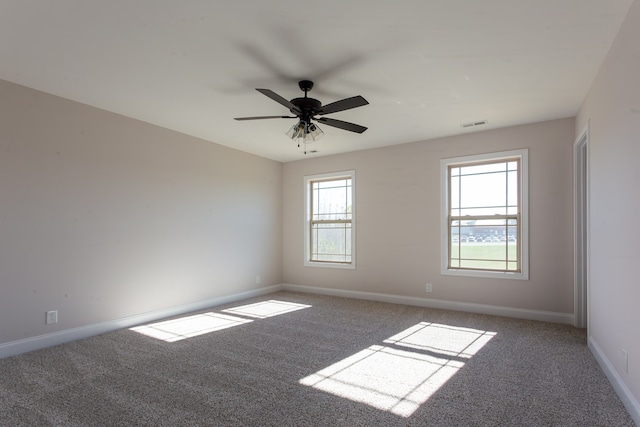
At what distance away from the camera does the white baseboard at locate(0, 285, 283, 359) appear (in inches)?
128

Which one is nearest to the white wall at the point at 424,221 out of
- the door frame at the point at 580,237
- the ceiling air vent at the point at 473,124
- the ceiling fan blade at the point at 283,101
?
the door frame at the point at 580,237

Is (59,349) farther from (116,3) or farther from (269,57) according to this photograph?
(269,57)

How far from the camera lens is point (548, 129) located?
4.44m

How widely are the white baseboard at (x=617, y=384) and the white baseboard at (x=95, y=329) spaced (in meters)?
4.76

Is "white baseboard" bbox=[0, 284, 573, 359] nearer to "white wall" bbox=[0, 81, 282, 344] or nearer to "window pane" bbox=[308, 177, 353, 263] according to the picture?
"white wall" bbox=[0, 81, 282, 344]

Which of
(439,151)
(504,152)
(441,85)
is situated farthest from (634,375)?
(439,151)

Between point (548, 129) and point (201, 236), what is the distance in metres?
5.12

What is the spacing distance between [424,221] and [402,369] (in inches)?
111

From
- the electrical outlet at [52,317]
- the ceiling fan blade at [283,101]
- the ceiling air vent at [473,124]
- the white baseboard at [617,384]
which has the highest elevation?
the ceiling air vent at [473,124]

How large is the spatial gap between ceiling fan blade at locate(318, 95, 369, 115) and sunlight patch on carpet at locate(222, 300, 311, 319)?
117 inches

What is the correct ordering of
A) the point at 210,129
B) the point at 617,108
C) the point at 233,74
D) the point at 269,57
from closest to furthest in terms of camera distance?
the point at 617,108 < the point at 269,57 < the point at 233,74 < the point at 210,129

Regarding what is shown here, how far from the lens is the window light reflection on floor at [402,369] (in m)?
2.44

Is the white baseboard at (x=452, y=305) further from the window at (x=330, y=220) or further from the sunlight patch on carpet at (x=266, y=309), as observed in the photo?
the sunlight patch on carpet at (x=266, y=309)

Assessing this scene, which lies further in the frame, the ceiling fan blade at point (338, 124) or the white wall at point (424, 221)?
the white wall at point (424, 221)
